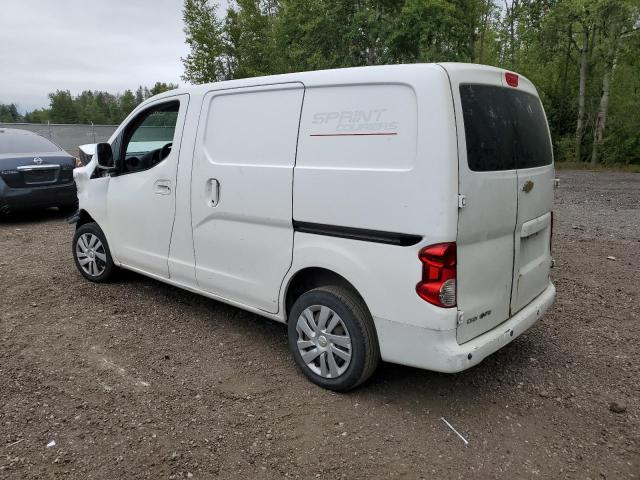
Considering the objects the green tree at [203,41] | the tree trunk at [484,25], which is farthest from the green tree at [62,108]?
the tree trunk at [484,25]

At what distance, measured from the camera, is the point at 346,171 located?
9.81 feet

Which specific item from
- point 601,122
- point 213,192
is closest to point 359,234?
point 213,192

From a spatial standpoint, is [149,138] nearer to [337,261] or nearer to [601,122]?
[337,261]

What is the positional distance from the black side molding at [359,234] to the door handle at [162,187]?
146cm

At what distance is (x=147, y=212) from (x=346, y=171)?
2257mm

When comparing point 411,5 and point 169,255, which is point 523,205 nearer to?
point 169,255

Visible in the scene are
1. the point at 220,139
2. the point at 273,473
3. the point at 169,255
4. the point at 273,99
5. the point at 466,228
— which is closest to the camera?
the point at 273,473

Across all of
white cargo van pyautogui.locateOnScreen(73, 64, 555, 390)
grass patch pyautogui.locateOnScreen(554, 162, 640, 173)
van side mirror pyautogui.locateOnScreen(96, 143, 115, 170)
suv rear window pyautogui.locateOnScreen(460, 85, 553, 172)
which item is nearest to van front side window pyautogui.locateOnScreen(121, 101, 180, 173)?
van side mirror pyautogui.locateOnScreen(96, 143, 115, 170)

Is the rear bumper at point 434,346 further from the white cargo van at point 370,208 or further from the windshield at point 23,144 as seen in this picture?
the windshield at point 23,144

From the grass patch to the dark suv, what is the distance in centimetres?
1749

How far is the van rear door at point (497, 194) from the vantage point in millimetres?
2771

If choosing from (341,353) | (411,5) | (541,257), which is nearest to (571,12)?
(411,5)

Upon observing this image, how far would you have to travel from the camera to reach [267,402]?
3.20m

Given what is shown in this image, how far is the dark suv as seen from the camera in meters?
8.16
